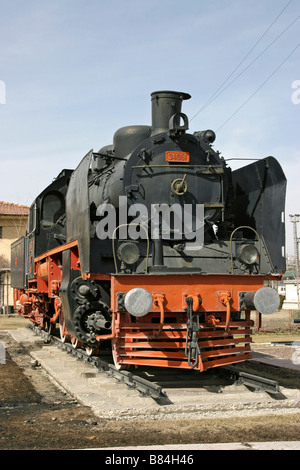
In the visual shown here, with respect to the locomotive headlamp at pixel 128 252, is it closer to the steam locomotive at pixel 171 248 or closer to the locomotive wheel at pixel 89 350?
the steam locomotive at pixel 171 248

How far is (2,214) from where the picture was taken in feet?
114

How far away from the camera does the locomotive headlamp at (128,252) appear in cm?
746

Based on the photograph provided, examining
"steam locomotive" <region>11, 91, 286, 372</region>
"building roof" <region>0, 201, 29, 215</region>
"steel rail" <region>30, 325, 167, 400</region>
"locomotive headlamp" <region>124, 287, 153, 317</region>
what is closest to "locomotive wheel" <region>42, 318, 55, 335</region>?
"steel rail" <region>30, 325, 167, 400</region>

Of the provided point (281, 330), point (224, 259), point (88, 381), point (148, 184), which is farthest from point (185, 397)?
point (281, 330)

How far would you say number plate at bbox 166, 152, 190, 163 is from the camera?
8.28m

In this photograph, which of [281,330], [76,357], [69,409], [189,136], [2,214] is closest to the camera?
[69,409]

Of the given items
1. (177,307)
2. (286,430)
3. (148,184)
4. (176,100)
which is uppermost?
(176,100)

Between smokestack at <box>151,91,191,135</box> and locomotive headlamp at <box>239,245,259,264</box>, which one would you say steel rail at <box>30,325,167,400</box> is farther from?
smokestack at <box>151,91,191,135</box>

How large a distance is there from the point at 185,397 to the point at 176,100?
14.1 feet

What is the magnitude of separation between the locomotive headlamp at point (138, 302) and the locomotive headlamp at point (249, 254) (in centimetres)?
173

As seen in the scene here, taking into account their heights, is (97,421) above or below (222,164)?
below

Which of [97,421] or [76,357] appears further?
[76,357]

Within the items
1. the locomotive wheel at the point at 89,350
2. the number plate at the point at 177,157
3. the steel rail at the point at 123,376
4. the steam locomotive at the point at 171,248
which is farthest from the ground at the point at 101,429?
the number plate at the point at 177,157

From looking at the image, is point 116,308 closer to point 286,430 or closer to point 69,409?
point 69,409
